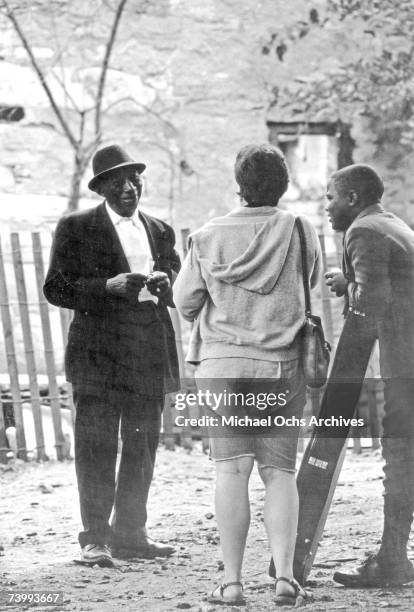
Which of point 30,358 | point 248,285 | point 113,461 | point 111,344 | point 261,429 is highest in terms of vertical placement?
point 248,285

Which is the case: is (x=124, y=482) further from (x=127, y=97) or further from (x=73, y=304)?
(x=127, y=97)

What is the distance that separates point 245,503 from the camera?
292 centimetres

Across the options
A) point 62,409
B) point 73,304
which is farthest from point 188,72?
point 73,304

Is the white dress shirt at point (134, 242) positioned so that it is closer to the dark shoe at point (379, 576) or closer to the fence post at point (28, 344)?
the dark shoe at point (379, 576)

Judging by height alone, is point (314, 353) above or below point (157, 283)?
below

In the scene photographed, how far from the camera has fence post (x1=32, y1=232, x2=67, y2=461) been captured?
5.18 meters

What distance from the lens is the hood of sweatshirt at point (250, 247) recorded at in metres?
2.93

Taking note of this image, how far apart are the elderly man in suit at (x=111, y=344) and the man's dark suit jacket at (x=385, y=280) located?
75cm

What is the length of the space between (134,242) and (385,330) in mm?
974

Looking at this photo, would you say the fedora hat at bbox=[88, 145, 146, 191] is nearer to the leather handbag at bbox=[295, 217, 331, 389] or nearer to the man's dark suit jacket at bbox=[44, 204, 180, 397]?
the man's dark suit jacket at bbox=[44, 204, 180, 397]

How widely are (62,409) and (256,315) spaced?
2.68 meters

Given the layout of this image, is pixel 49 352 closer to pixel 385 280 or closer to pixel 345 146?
pixel 345 146

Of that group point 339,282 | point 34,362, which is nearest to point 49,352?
point 34,362

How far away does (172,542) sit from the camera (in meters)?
3.89
